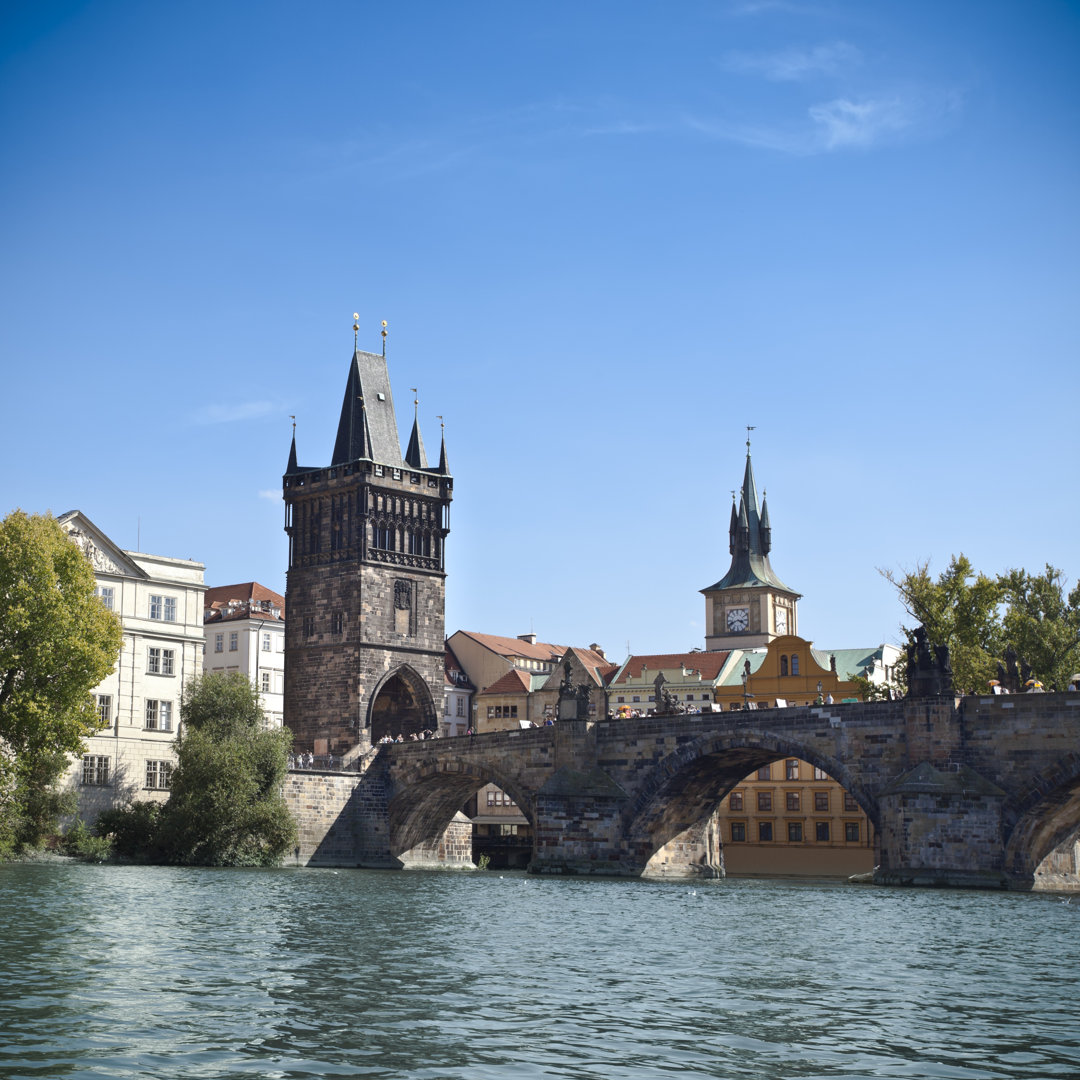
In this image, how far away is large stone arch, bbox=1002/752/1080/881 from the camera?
1767 inches

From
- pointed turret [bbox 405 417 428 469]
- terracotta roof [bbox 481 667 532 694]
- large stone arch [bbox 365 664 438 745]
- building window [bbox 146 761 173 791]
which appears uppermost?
pointed turret [bbox 405 417 428 469]

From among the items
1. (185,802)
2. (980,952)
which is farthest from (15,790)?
(980,952)

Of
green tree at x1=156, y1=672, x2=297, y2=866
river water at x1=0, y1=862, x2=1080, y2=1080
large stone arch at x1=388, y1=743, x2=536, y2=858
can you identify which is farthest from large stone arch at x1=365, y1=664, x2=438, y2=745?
Answer: river water at x1=0, y1=862, x2=1080, y2=1080

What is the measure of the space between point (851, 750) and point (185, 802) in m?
26.7

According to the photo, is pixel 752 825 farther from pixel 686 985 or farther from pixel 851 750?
pixel 686 985

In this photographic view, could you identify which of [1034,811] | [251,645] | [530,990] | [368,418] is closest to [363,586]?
[368,418]

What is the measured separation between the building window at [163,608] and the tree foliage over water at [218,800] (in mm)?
4700

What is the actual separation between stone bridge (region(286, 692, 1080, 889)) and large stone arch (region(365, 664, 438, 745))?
6.02m

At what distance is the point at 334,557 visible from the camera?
80125 millimetres

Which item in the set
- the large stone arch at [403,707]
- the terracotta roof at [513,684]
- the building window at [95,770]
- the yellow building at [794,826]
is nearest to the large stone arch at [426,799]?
the large stone arch at [403,707]

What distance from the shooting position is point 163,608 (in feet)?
225

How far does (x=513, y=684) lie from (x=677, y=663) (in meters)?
11.2

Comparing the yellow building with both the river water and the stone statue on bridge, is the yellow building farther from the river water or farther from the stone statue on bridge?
the river water

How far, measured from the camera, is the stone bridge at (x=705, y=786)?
149 feet
